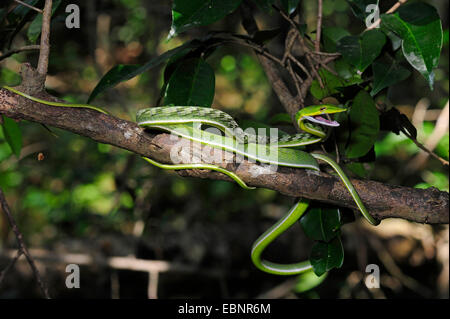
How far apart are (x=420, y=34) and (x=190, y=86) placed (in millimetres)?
758

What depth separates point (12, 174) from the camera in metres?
3.40

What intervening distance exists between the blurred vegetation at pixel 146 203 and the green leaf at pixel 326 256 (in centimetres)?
102

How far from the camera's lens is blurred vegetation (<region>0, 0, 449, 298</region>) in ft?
9.66

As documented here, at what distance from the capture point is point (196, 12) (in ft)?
3.81

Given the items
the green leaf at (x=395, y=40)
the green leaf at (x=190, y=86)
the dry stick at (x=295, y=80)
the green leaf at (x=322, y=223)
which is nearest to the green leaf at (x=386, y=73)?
the green leaf at (x=395, y=40)

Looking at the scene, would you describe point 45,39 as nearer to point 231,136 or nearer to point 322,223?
point 231,136

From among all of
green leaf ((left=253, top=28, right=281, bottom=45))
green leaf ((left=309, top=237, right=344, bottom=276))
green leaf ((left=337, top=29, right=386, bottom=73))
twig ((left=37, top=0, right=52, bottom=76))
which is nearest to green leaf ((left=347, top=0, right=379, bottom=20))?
green leaf ((left=337, top=29, right=386, bottom=73))

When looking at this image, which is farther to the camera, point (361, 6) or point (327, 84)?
point (327, 84)

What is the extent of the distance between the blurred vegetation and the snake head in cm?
120

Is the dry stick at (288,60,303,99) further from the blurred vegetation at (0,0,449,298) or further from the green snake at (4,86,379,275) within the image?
the blurred vegetation at (0,0,449,298)

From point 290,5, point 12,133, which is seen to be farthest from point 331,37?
point 12,133

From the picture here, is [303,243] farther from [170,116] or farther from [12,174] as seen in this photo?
[12,174]
